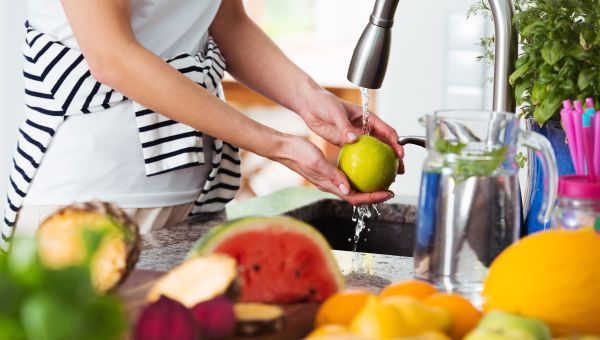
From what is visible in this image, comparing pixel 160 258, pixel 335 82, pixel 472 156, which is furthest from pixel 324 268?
pixel 335 82

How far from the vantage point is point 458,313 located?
0.81 metres

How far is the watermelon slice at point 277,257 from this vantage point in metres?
0.85

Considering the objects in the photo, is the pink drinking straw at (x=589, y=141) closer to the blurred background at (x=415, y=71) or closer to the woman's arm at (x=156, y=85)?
the woman's arm at (x=156, y=85)

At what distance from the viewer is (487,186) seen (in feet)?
3.52

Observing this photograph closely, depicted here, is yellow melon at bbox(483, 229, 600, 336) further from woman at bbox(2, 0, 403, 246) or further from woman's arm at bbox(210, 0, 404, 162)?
woman's arm at bbox(210, 0, 404, 162)

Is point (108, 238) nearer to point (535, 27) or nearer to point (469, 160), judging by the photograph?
point (469, 160)

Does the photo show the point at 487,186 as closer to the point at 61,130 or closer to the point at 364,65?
the point at 364,65

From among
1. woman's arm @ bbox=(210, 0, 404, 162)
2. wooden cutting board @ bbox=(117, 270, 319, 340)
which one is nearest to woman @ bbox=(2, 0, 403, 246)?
woman's arm @ bbox=(210, 0, 404, 162)

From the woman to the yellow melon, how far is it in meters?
0.80

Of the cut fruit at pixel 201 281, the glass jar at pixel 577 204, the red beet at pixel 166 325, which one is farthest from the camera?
the glass jar at pixel 577 204

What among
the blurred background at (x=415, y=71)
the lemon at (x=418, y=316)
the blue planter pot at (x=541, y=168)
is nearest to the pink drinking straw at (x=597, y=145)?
the blue planter pot at (x=541, y=168)

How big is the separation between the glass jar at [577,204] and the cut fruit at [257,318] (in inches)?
16.9

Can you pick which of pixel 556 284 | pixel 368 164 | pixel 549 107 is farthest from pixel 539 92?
pixel 556 284

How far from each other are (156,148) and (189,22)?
250mm
